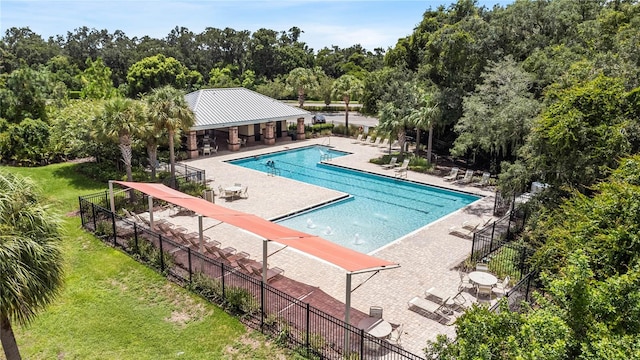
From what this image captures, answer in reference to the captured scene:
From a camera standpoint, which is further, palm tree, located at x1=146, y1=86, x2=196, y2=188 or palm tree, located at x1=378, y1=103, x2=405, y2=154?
palm tree, located at x1=378, y1=103, x2=405, y2=154

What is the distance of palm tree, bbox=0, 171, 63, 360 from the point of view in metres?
7.51

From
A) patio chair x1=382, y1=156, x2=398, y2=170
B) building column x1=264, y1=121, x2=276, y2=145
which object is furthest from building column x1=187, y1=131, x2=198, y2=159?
patio chair x1=382, y1=156, x2=398, y2=170

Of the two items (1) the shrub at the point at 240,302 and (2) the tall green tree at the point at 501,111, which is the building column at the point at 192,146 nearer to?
(2) the tall green tree at the point at 501,111

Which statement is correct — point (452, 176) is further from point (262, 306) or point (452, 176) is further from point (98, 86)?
point (98, 86)

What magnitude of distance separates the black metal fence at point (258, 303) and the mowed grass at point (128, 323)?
38cm

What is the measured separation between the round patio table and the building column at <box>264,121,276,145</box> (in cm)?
2889

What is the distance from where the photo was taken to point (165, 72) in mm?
64750

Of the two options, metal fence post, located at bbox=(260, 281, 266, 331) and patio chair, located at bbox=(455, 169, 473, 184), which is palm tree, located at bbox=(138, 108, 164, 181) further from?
patio chair, located at bbox=(455, 169, 473, 184)

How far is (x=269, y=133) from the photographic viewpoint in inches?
1596

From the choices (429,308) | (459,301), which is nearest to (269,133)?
(459,301)

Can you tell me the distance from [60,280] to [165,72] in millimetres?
61848

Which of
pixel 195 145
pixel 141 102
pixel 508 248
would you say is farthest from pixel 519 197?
pixel 195 145

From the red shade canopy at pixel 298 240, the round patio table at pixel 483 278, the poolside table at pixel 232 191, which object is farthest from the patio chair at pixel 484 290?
the poolside table at pixel 232 191

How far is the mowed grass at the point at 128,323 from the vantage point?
37.2 ft
